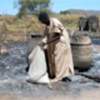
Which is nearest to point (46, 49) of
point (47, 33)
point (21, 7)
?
point (47, 33)

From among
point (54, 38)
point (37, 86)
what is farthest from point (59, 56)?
point (37, 86)

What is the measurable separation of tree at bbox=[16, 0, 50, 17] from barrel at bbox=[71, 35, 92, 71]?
37.3 m

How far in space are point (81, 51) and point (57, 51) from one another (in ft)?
6.19

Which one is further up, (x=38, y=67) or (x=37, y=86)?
(x=38, y=67)

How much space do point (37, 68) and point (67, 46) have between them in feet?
3.67

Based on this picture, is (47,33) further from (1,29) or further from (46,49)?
(1,29)

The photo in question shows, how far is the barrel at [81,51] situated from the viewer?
443 inches

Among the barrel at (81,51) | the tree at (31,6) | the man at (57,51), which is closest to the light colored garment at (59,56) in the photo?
the man at (57,51)

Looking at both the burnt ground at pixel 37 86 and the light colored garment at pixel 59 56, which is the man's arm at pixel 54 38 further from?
the burnt ground at pixel 37 86

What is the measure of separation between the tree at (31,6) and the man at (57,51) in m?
39.1

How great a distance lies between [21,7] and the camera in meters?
48.9

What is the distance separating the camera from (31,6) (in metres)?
48.9

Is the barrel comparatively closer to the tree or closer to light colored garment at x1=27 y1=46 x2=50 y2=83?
light colored garment at x1=27 y1=46 x2=50 y2=83

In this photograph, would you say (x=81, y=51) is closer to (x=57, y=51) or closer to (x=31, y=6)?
(x=57, y=51)
